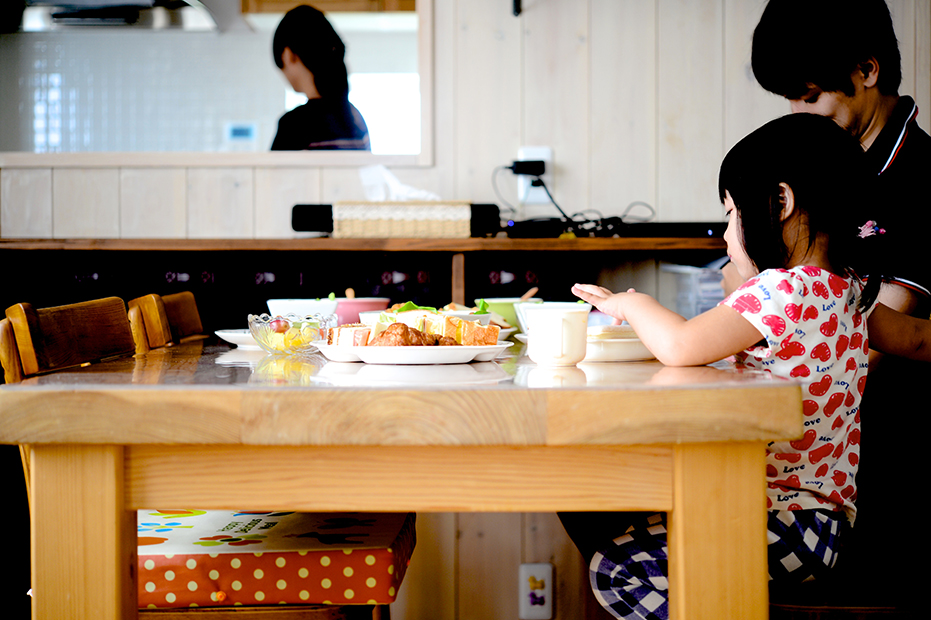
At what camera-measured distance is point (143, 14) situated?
2.32 m

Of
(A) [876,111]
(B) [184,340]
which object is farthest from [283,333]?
(A) [876,111]

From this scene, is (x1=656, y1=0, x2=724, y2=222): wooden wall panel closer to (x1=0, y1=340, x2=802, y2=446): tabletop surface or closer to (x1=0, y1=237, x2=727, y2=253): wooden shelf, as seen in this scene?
(x1=0, y1=237, x2=727, y2=253): wooden shelf

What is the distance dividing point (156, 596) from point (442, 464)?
19.7 inches

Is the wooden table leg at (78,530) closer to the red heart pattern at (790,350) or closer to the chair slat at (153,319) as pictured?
the chair slat at (153,319)

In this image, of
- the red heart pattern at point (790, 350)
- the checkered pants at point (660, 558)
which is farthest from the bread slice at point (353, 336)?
the red heart pattern at point (790, 350)

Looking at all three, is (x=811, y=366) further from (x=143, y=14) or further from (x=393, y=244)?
(x=143, y=14)

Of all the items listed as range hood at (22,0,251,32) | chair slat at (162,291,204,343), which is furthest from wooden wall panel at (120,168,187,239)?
chair slat at (162,291,204,343)

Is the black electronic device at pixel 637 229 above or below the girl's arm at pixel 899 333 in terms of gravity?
above

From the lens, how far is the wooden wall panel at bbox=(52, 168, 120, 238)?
2.32 meters

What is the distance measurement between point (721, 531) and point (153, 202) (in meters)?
2.23

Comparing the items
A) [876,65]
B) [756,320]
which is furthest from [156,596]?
[876,65]

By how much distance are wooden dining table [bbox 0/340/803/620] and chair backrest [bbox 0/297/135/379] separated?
0.13 meters

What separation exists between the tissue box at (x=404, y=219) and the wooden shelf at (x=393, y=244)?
1.8 inches

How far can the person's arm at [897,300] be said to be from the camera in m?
1.16
